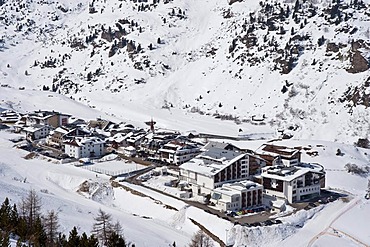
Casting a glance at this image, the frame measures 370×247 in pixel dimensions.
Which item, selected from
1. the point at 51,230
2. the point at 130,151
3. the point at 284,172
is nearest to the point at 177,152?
the point at 130,151

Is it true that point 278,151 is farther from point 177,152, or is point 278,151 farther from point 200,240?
point 200,240

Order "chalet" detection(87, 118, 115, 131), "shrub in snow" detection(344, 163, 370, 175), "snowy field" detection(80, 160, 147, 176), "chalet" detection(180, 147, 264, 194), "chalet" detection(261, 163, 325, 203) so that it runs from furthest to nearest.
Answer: "chalet" detection(87, 118, 115, 131), "shrub in snow" detection(344, 163, 370, 175), "snowy field" detection(80, 160, 147, 176), "chalet" detection(180, 147, 264, 194), "chalet" detection(261, 163, 325, 203)

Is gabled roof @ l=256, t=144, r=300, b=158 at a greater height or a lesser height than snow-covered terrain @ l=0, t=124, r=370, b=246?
greater

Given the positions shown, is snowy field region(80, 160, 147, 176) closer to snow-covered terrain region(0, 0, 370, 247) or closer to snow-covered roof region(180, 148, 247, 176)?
snow-covered terrain region(0, 0, 370, 247)

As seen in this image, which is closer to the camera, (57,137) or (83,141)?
(83,141)

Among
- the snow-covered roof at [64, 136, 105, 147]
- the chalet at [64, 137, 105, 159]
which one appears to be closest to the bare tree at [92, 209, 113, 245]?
the chalet at [64, 137, 105, 159]

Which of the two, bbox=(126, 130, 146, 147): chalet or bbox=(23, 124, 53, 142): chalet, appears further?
bbox=(23, 124, 53, 142): chalet
